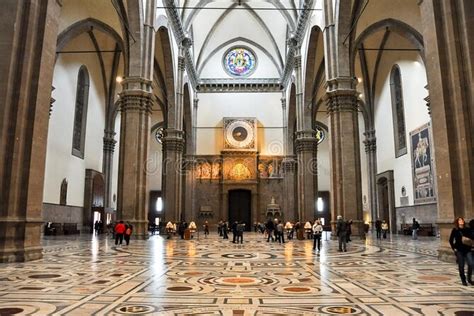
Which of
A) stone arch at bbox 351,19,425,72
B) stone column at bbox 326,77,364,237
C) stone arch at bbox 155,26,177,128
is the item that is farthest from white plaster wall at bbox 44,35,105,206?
→ stone arch at bbox 351,19,425,72

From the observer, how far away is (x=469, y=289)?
19.1 feet

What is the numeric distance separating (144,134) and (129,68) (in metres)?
3.33

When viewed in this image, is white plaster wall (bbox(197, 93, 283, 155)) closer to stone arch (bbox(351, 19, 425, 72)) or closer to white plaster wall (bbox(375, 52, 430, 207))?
white plaster wall (bbox(375, 52, 430, 207))

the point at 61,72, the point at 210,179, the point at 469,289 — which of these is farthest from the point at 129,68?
the point at 210,179

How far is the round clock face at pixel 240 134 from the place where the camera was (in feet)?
128

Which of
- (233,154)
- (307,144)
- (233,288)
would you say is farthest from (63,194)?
(233,288)

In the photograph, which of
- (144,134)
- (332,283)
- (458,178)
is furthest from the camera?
(144,134)

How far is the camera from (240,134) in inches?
1550

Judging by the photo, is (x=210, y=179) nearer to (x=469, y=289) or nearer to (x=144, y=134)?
(x=144, y=134)

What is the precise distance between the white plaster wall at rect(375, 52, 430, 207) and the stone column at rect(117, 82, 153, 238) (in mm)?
15538

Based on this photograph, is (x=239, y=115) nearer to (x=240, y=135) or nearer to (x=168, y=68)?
(x=240, y=135)

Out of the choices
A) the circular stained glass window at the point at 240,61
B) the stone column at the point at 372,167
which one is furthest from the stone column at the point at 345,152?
the circular stained glass window at the point at 240,61

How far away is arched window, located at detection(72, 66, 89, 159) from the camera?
26.3 m

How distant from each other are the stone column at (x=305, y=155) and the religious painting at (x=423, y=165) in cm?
667
